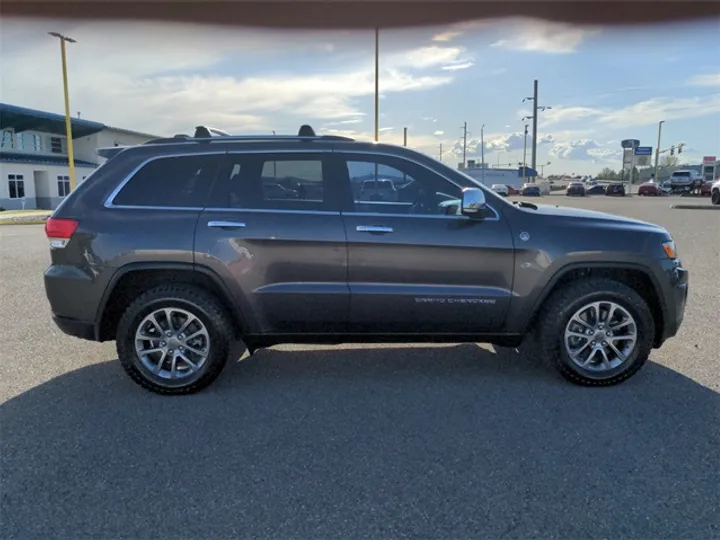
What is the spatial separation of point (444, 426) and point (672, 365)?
2393 millimetres

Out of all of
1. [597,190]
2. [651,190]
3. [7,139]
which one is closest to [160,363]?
[7,139]

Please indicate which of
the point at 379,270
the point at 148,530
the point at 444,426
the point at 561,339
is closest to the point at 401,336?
the point at 379,270

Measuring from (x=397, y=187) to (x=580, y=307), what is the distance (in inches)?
66.9

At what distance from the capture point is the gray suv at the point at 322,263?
12.6ft

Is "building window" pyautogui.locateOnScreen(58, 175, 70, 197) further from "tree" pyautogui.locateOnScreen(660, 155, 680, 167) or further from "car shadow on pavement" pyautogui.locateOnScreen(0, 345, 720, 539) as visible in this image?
"tree" pyautogui.locateOnScreen(660, 155, 680, 167)

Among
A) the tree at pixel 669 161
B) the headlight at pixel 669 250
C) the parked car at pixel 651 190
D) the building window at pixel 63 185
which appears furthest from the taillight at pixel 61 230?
the tree at pixel 669 161

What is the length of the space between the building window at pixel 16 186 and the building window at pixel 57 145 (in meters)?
8.78

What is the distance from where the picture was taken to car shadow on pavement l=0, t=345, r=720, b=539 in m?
2.43

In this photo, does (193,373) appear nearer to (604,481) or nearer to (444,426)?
(444,426)

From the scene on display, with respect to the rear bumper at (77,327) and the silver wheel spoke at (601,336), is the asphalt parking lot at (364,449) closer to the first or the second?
the silver wheel spoke at (601,336)

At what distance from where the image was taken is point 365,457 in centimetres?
298

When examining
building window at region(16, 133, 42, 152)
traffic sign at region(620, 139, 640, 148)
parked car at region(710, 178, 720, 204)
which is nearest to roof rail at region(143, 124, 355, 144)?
parked car at region(710, 178, 720, 204)

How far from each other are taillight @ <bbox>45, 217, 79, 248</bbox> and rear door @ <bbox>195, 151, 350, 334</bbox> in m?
0.95

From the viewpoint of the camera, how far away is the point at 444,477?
109 inches
